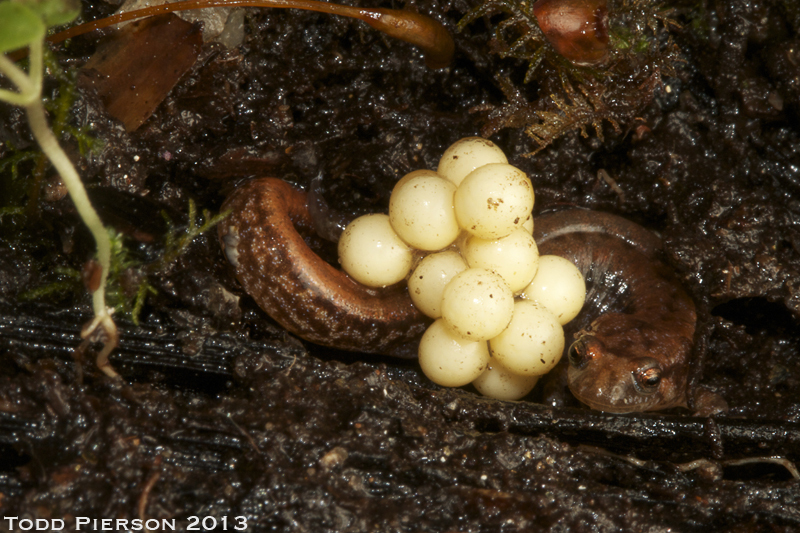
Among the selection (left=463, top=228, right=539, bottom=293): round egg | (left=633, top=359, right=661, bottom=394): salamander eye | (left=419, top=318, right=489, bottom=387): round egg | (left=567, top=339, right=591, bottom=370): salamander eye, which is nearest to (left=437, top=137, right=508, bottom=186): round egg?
(left=463, top=228, right=539, bottom=293): round egg

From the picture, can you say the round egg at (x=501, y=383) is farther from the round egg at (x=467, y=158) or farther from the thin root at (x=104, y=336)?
the thin root at (x=104, y=336)

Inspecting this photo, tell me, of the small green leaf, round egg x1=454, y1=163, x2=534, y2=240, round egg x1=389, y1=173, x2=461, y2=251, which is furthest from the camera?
round egg x1=389, y1=173, x2=461, y2=251

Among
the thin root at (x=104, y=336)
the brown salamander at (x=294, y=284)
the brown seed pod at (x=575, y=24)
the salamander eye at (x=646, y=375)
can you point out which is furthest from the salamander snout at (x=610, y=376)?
the thin root at (x=104, y=336)

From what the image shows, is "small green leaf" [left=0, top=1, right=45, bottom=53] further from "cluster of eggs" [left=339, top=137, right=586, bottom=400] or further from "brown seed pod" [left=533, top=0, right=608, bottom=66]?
"brown seed pod" [left=533, top=0, right=608, bottom=66]

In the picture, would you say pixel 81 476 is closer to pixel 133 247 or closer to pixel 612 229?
pixel 133 247

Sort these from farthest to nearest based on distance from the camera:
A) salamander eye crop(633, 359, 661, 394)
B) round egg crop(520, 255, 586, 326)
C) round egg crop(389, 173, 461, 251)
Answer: salamander eye crop(633, 359, 661, 394)
round egg crop(520, 255, 586, 326)
round egg crop(389, 173, 461, 251)

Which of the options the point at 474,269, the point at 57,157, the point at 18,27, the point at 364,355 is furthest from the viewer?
the point at 364,355

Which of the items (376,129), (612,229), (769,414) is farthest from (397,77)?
(769,414)

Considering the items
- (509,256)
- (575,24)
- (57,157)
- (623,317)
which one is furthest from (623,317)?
(57,157)

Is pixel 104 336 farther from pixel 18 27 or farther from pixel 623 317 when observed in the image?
pixel 623 317
